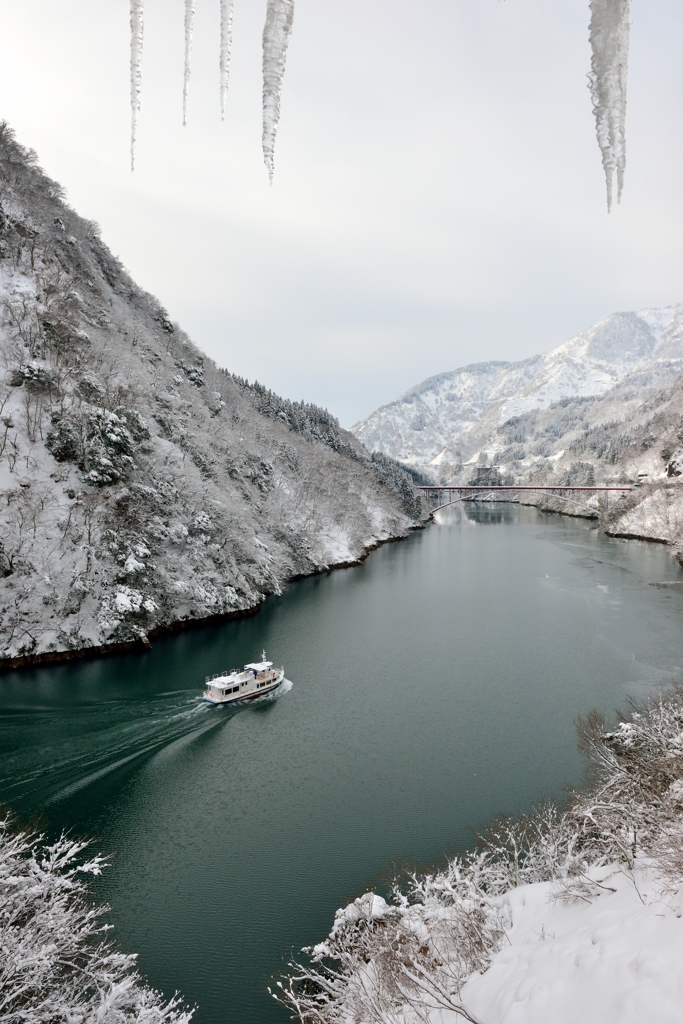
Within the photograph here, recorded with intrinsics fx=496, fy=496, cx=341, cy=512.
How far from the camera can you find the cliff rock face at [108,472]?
36000mm

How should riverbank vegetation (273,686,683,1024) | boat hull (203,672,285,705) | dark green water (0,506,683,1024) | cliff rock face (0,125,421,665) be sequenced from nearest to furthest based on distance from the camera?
riverbank vegetation (273,686,683,1024), dark green water (0,506,683,1024), boat hull (203,672,285,705), cliff rock face (0,125,421,665)

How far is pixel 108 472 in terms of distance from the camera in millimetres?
41688

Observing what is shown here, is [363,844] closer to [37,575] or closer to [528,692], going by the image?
[528,692]

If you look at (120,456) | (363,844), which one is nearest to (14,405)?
(120,456)

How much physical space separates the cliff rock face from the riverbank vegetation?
29.4 meters

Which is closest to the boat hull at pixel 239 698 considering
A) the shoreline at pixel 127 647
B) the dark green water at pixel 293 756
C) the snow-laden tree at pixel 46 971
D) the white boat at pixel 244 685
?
the white boat at pixel 244 685

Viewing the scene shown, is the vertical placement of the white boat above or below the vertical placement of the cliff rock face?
below

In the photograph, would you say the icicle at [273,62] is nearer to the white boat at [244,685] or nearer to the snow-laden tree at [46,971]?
the snow-laden tree at [46,971]

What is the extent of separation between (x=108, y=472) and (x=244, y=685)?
76.2ft

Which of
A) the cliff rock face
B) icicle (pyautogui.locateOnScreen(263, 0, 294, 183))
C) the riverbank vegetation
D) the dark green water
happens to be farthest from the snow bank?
the cliff rock face

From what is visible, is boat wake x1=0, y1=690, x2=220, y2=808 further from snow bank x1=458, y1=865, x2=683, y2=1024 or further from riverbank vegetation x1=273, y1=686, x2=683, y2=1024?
snow bank x1=458, y1=865, x2=683, y2=1024

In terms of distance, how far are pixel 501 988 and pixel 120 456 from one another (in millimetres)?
43718

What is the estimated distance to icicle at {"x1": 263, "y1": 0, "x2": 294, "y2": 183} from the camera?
18.4 feet

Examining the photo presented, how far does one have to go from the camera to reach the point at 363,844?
17.1 meters
